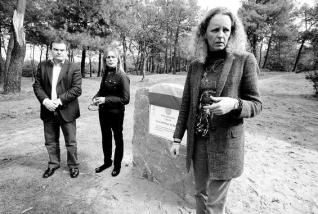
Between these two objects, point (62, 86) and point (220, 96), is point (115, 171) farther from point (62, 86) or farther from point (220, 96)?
point (220, 96)

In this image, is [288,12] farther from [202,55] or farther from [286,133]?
[202,55]

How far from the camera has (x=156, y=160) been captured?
359 centimetres

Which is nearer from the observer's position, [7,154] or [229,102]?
[229,102]

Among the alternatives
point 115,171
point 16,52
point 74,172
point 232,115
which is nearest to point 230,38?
point 232,115

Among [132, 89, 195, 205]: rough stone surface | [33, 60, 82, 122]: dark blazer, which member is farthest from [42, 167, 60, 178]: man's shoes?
[132, 89, 195, 205]: rough stone surface

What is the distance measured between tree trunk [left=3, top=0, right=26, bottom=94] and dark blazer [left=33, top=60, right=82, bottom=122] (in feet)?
27.2

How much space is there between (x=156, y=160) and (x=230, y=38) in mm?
2228

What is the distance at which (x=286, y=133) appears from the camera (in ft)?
21.5

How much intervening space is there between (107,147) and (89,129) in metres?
2.56

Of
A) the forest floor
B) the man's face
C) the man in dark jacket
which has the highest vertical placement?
the man's face

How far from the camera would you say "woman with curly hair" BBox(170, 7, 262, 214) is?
5.93 ft

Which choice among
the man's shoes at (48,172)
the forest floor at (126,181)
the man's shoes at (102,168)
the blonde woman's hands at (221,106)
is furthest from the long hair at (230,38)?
the man's shoes at (48,172)

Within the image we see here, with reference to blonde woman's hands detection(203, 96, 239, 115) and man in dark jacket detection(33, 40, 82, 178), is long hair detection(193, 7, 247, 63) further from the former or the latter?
man in dark jacket detection(33, 40, 82, 178)

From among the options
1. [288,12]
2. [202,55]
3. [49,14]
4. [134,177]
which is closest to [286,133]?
[134,177]
